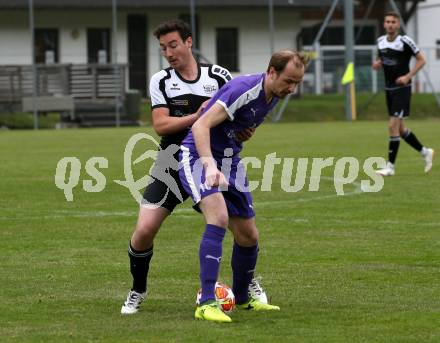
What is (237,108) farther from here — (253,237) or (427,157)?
(427,157)

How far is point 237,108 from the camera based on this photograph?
6.52 m

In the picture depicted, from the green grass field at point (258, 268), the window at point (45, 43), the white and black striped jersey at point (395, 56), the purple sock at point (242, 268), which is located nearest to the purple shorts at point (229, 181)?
the purple sock at point (242, 268)

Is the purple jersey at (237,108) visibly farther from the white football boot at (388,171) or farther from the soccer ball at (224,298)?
the white football boot at (388,171)

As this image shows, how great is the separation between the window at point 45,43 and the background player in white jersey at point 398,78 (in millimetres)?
24105

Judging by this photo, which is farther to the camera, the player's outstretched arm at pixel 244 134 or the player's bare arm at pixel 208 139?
the player's outstretched arm at pixel 244 134

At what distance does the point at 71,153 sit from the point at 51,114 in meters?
14.1

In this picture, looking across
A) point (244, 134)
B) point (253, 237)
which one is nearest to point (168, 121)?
point (244, 134)

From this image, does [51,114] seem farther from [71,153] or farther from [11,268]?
[11,268]

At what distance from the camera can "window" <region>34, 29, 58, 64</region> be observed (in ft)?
129

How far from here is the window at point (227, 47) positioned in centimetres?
4081

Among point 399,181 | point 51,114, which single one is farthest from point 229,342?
point 51,114

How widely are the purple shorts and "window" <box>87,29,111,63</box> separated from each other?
33.1 metres

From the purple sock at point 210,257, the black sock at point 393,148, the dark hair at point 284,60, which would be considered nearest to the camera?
the dark hair at point 284,60

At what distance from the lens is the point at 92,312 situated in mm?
6840
